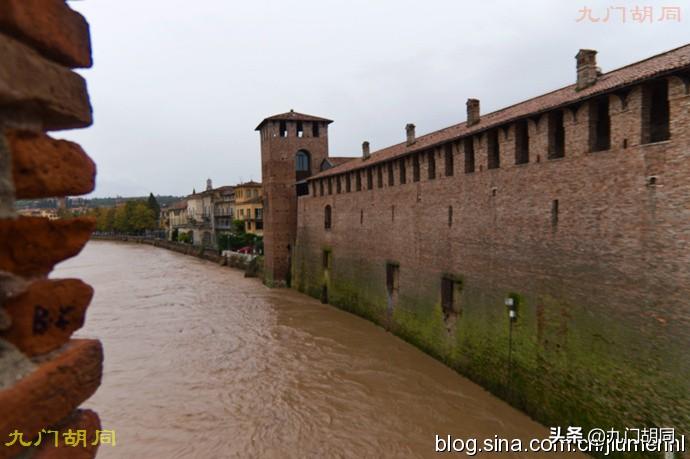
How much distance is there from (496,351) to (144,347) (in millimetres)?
12026

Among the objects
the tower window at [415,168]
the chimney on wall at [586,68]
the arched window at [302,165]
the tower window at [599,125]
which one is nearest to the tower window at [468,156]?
the tower window at [415,168]

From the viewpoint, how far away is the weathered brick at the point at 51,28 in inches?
48.2

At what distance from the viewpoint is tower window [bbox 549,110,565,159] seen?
9.84 metres

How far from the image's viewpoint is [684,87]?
711 cm

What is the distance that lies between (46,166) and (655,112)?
9.58 metres

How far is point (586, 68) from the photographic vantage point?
9.95 m

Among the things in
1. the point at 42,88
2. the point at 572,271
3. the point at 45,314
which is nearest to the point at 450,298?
the point at 572,271

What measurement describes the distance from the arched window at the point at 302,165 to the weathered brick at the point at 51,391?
28.5 metres

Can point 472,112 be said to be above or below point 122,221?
above

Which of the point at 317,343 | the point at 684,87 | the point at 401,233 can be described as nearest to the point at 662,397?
the point at 684,87

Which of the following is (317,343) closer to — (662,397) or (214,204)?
(662,397)

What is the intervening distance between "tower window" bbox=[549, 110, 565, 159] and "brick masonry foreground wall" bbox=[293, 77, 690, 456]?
0.58 ft

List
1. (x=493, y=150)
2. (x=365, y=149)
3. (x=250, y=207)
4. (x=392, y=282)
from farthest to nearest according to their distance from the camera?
(x=250, y=207) → (x=365, y=149) → (x=392, y=282) → (x=493, y=150)

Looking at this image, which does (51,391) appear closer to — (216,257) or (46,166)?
(46,166)
